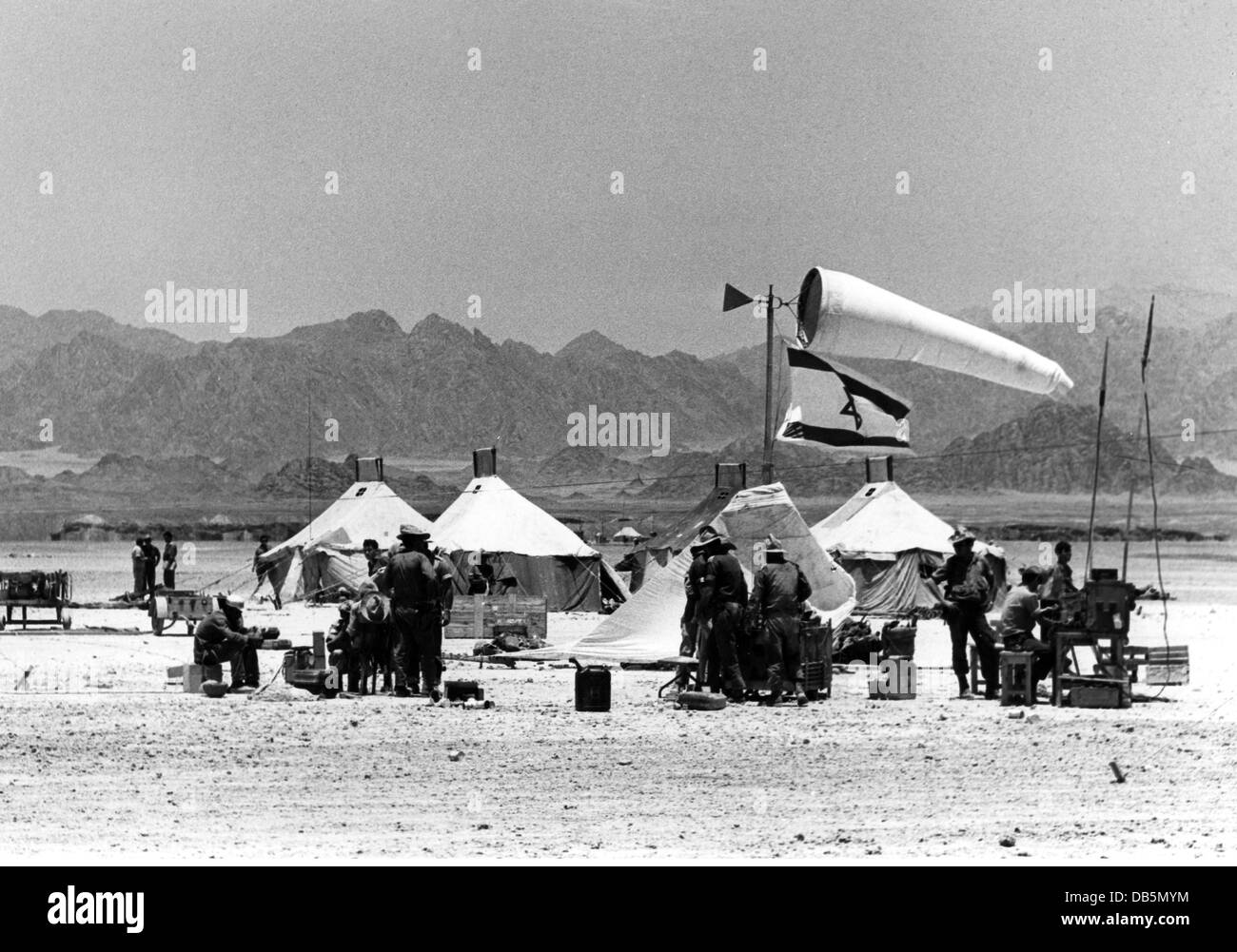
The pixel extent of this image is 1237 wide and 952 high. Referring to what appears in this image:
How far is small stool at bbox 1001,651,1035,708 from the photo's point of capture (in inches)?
575

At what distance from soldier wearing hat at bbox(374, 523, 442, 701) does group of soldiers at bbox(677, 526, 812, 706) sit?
2.09 m

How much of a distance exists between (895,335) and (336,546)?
17.7 m

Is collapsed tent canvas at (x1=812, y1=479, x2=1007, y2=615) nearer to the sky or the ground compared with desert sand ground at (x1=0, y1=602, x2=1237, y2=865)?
nearer to the sky

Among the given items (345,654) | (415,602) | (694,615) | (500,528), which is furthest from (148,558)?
(694,615)

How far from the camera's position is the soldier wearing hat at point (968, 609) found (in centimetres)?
1489

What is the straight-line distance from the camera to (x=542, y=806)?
1029 centimetres

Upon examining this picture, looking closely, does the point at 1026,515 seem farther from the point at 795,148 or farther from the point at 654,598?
the point at 654,598

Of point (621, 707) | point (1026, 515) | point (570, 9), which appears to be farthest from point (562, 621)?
point (1026, 515)

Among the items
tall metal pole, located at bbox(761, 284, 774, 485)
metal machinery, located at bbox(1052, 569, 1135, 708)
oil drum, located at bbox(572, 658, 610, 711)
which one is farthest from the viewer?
tall metal pole, located at bbox(761, 284, 774, 485)

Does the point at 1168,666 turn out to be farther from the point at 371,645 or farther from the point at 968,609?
the point at 371,645

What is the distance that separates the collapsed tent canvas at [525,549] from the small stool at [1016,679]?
15699mm

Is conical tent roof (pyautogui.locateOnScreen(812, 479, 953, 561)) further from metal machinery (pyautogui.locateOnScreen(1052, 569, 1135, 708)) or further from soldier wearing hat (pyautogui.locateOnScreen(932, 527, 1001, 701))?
metal machinery (pyautogui.locateOnScreen(1052, 569, 1135, 708))

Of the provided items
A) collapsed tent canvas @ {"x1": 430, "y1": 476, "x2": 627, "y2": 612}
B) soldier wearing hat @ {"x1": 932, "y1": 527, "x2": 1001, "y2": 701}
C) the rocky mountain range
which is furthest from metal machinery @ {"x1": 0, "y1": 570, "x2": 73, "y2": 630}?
the rocky mountain range

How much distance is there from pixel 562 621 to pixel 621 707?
41.7 ft
